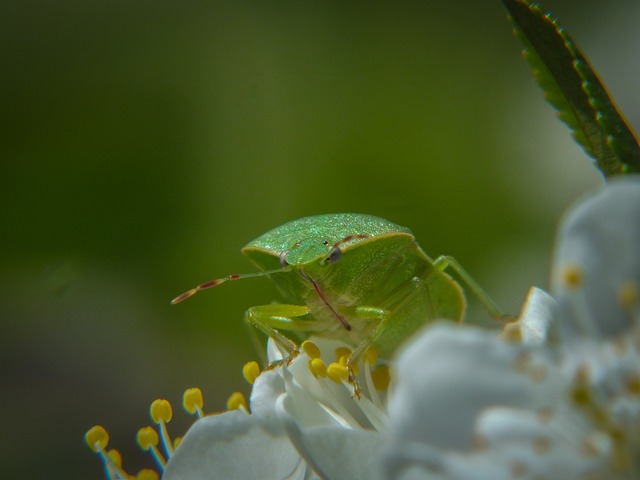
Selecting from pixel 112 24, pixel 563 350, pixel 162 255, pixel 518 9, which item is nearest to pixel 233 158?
pixel 162 255

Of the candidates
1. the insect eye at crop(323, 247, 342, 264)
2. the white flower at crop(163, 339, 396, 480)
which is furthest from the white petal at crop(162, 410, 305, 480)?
the insect eye at crop(323, 247, 342, 264)

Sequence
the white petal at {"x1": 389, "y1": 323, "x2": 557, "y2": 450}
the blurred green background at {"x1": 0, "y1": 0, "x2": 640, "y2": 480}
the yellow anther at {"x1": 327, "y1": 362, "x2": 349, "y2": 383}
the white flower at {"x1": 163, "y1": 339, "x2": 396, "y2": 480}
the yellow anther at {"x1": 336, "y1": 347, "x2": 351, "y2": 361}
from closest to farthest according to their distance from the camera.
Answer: the white petal at {"x1": 389, "y1": 323, "x2": 557, "y2": 450}, the white flower at {"x1": 163, "y1": 339, "x2": 396, "y2": 480}, the yellow anther at {"x1": 327, "y1": 362, "x2": 349, "y2": 383}, the yellow anther at {"x1": 336, "y1": 347, "x2": 351, "y2": 361}, the blurred green background at {"x1": 0, "y1": 0, "x2": 640, "y2": 480}

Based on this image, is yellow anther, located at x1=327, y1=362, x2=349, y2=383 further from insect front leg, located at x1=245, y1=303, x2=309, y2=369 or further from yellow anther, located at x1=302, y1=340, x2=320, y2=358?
insect front leg, located at x1=245, y1=303, x2=309, y2=369

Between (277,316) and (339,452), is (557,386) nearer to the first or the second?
(339,452)

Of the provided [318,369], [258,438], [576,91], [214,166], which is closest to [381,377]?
[318,369]

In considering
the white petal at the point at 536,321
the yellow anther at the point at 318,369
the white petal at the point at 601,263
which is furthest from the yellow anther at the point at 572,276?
the yellow anther at the point at 318,369

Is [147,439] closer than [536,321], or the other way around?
[536,321]

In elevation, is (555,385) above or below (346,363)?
above
